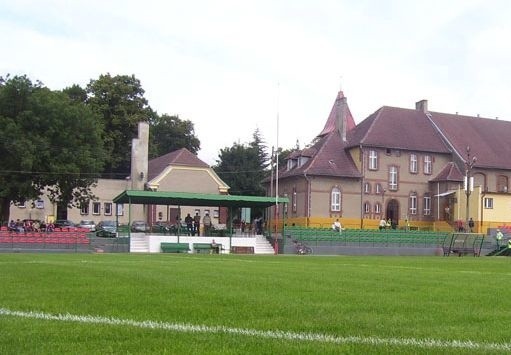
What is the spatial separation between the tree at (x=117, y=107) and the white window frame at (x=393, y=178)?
97.6 feet

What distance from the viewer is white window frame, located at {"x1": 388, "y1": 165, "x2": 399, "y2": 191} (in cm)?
6681

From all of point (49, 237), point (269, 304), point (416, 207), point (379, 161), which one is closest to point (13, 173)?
point (49, 237)

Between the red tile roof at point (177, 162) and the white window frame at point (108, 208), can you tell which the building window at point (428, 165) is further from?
the white window frame at point (108, 208)

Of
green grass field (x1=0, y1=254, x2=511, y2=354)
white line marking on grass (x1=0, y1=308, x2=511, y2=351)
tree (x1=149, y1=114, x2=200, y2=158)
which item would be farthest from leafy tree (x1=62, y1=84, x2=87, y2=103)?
white line marking on grass (x1=0, y1=308, x2=511, y2=351)

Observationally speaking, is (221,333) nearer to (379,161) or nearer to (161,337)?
(161,337)

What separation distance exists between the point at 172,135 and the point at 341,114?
29.8 m

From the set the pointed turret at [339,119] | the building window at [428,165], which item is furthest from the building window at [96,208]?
the building window at [428,165]

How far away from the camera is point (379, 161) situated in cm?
6631

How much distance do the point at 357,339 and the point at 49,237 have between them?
37.5m

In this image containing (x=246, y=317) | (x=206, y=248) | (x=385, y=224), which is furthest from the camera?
(x=385, y=224)

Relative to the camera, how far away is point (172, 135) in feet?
300

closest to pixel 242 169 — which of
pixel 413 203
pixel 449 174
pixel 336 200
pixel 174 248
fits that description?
pixel 336 200

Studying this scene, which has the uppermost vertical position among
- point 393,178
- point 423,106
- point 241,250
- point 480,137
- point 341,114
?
point 423,106

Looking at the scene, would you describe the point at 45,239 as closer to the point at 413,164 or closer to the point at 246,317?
the point at 246,317
